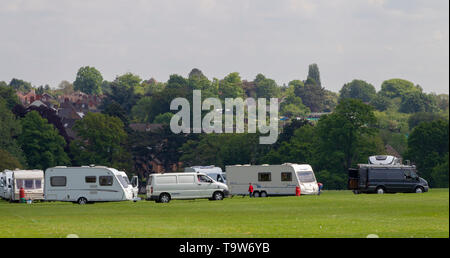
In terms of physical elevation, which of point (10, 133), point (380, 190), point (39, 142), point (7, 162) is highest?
point (10, 133)

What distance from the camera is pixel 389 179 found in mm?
67375

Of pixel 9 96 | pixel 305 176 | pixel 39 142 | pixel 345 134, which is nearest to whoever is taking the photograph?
pixel 305 176

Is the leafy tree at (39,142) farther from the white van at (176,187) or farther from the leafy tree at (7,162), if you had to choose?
the white van at (176,187)

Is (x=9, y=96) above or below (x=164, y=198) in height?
above

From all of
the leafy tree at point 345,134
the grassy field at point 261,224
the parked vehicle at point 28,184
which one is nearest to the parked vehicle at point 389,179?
the grassy field at point 261,224

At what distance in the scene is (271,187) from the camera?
224 ft

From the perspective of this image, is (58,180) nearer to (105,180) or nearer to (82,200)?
(82,200)

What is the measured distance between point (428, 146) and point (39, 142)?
2248 inches

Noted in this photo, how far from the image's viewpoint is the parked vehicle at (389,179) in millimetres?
67125

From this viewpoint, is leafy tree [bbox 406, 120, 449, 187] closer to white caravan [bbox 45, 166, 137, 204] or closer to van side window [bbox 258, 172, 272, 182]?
van side window [bbox 258, 172, 272, 182]

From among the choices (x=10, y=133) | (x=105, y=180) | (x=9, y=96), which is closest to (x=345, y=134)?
(x=10, y=133)
